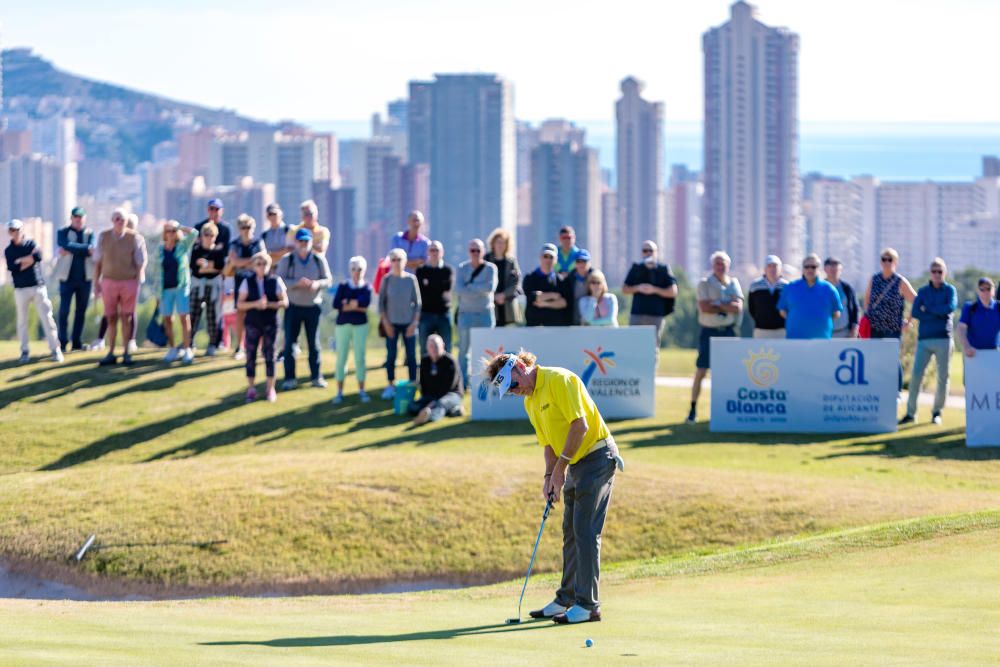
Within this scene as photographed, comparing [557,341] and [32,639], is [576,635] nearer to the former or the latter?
[32,639]

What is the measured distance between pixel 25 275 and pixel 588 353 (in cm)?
950

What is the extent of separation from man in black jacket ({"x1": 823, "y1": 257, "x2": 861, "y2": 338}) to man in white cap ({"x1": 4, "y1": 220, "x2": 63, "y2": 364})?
12390 mm

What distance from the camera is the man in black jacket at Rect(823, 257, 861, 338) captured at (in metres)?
22.3

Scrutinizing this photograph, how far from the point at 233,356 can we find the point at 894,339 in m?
11.1

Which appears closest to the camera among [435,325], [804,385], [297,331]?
[804,385]

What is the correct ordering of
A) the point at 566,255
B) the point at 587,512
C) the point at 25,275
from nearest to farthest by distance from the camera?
1. the point at 587,512
2. the point at 566,255
3. the point at 25,275

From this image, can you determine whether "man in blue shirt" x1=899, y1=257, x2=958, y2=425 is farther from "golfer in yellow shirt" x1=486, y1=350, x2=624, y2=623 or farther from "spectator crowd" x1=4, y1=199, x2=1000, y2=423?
"golfer in yellow shirt" x1=486, y1=350, x2=624, y2=623

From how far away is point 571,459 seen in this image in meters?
10.2

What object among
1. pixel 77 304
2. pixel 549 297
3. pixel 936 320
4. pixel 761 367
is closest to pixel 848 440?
pixel 761 367

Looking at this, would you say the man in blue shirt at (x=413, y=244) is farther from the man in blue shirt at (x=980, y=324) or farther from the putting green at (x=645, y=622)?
the putting green at (x=645, y=622)

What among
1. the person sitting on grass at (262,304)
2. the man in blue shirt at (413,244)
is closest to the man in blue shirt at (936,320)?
the man in blue shirt at (413,244)

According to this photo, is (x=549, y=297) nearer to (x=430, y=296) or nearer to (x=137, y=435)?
(x=430, y=296)

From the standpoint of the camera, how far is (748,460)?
66.7ft

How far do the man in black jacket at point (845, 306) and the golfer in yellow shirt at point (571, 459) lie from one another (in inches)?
492
